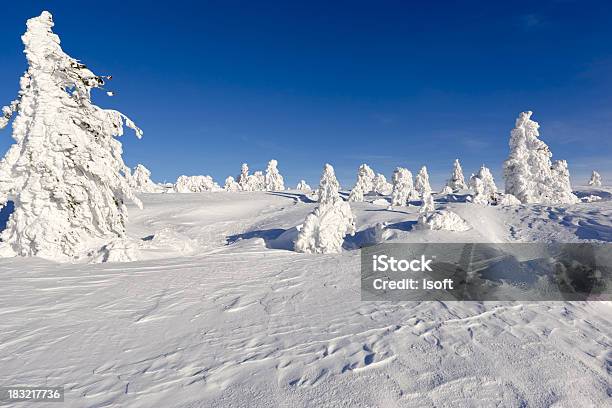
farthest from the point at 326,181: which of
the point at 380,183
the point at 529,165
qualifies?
the point at 380,183

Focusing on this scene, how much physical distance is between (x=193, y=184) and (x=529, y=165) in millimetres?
63375

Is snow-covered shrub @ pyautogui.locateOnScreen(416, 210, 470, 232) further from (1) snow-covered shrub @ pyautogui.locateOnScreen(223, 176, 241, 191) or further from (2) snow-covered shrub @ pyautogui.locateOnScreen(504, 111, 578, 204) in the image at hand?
(1) snow-covered shrub @ pyautogui.locateOnScreen(223, 176, 241, 191)

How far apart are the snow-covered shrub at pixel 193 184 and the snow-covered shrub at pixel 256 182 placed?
395 inches

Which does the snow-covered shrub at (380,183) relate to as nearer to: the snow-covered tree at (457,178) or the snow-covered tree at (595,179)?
the snow-covered tree at (457,178)

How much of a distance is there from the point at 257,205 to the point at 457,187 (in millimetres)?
47857

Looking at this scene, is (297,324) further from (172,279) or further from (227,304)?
(172,279)

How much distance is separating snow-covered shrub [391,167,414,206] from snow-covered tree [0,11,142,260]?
36.3 meters

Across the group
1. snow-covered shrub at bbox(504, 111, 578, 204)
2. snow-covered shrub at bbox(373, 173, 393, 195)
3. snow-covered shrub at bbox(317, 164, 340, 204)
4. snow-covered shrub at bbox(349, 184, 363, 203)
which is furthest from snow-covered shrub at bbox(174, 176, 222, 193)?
snow-covered shrub at bbox(504, 111, 578, 204)

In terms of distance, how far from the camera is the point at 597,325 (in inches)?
194

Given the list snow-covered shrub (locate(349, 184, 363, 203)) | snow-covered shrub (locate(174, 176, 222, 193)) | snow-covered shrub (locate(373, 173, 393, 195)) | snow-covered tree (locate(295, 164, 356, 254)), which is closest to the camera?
snow-covered tree (locate(295, 164, 356, 254))

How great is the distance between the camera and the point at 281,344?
462cm

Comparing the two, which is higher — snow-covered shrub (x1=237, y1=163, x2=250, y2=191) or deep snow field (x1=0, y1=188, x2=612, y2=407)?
snow-covered shrub (x1=237, y1=163, x2=250, y2=191)

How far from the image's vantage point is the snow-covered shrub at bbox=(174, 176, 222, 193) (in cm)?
6788

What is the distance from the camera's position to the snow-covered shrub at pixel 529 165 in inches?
1296
